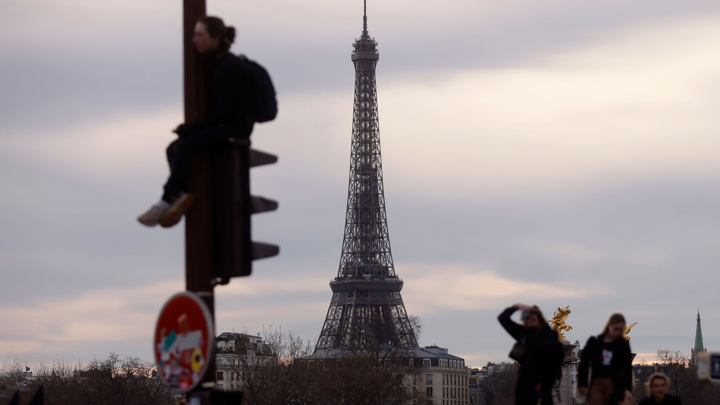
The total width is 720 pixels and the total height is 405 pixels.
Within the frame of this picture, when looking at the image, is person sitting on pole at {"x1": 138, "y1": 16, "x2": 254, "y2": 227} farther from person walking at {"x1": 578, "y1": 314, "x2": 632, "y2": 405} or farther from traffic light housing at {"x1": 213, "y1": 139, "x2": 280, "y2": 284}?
person walking at {"x1": 578, "y1": 314, "x2": 632, "y2": 405}

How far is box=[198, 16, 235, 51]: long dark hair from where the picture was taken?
23.0ft

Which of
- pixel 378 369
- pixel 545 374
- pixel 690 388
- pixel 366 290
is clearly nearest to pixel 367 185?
pixel 366 290

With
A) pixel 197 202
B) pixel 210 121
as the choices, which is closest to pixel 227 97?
pixel 210 121

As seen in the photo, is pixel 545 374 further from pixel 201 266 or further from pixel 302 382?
pixel 302 382

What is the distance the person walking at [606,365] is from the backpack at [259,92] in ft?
19.7

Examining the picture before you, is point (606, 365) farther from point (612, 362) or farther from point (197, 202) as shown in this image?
point (197, 202)

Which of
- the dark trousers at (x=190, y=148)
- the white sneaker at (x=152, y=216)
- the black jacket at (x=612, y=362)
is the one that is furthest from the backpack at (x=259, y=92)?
the black jacket at (x=612, y=362)

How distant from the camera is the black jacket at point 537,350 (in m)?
12.3

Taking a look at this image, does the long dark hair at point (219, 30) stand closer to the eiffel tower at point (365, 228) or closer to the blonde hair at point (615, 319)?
the blonde hair at point (615, 319)

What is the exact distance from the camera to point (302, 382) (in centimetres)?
9594

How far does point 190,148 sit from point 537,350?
6.17 m

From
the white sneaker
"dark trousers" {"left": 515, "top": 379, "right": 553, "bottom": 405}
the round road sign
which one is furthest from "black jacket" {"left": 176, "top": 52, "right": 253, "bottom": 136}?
"dark trousers" {"left": 515, "top": 379, "right": 553, "bottom": 405}

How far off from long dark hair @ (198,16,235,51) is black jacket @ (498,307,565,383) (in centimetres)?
607

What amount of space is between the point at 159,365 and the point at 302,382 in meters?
90.0
